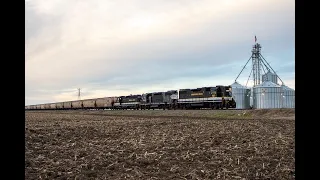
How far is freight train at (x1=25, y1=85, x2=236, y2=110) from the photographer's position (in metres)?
54.6

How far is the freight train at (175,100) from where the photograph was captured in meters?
54.6

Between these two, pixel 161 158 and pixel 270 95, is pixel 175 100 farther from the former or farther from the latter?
pixel 161 158

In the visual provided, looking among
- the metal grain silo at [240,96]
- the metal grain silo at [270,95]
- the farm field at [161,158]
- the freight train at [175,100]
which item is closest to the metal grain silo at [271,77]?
the metal grain silo at [240,96]

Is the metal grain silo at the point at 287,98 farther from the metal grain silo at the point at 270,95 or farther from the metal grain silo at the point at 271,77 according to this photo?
the metal grain silo at the point at 271,77

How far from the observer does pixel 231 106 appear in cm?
5381

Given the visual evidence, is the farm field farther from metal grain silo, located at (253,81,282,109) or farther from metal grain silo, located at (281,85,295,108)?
metal grain silo, located at (281,85,295,108)

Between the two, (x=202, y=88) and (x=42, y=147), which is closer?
(x=42, y=147)

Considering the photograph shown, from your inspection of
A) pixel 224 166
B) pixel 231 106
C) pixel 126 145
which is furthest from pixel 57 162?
pixel 231 106

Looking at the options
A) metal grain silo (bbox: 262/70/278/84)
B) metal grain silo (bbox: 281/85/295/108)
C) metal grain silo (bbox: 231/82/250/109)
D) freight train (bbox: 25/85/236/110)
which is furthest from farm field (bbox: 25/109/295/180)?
freight train (bbox: 25/85/236/110)

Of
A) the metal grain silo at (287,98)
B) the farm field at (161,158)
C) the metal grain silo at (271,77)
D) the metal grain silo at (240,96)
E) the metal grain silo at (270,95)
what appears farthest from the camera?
the metal grain silo at (240,96)

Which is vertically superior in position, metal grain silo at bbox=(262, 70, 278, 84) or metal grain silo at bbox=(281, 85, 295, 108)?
metal grain silo at bbox=(262, 70, 278, 84)
